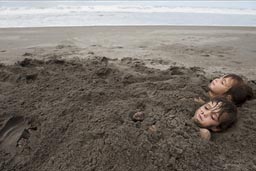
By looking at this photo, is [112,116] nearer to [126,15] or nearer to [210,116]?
[210,116]

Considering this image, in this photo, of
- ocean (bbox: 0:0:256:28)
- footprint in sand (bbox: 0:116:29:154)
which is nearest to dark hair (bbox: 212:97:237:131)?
→ footprint in sand (bbox: 0:116:29:154)

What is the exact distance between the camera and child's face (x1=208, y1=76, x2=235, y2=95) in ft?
9.36

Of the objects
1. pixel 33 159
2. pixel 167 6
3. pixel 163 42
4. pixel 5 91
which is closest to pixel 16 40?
pixel 163 42

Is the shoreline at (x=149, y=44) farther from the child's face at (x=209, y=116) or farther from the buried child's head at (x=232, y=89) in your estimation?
the child's face at (x=209, y=116)

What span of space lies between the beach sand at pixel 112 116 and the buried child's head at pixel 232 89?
0.32 ft

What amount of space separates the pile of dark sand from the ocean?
17.3ft

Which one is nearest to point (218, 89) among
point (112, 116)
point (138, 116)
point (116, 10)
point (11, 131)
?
point (138, 116)

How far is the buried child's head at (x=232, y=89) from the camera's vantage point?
283 cm

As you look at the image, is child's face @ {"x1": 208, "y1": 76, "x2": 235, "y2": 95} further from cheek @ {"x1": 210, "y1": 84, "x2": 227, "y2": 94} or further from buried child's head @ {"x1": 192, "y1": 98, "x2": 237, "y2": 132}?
buried child's head @ {"x1": 192, "y1": 98, "x2": 237, "y2": 132}

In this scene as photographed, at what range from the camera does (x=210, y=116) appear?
2436 millimetres

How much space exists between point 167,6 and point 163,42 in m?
6.80

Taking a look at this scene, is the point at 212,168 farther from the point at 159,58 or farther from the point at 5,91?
the point at 159,58

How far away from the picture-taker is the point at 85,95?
2865 mm

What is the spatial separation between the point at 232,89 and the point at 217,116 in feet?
1.77
